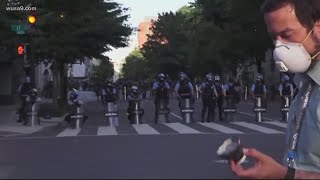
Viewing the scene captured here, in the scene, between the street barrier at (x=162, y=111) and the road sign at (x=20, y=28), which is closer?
the road sign at (x=20, y=28)

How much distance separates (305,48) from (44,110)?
86.1 feet

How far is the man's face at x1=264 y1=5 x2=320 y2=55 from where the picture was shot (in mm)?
2486

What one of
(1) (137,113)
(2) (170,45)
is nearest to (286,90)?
(1) (137,113)

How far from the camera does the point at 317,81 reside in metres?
2.60

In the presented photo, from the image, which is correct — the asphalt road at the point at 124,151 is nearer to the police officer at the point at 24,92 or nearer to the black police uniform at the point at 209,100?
the black police uniform at the point at 209,100

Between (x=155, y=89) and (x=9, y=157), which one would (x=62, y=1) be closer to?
(x=155, y=89)

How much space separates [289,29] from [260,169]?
0.62m

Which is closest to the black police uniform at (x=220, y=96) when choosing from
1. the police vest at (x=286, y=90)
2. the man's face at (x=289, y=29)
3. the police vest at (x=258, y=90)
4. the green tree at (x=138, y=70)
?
the police vest at (x=258, y=90)

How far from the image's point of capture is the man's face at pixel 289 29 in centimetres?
249

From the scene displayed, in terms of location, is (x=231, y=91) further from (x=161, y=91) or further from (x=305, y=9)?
(x=305, y=9)

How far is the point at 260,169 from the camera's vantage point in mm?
2225

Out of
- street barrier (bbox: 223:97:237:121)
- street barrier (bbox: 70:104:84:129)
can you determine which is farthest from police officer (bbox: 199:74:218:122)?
street barrier (bbox: 70:104:84:129)

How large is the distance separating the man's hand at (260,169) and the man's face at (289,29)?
553mm

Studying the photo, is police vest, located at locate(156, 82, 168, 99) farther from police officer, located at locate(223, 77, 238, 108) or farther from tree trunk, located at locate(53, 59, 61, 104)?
tree trunk, located at locate(53, 59, 61, 104)
